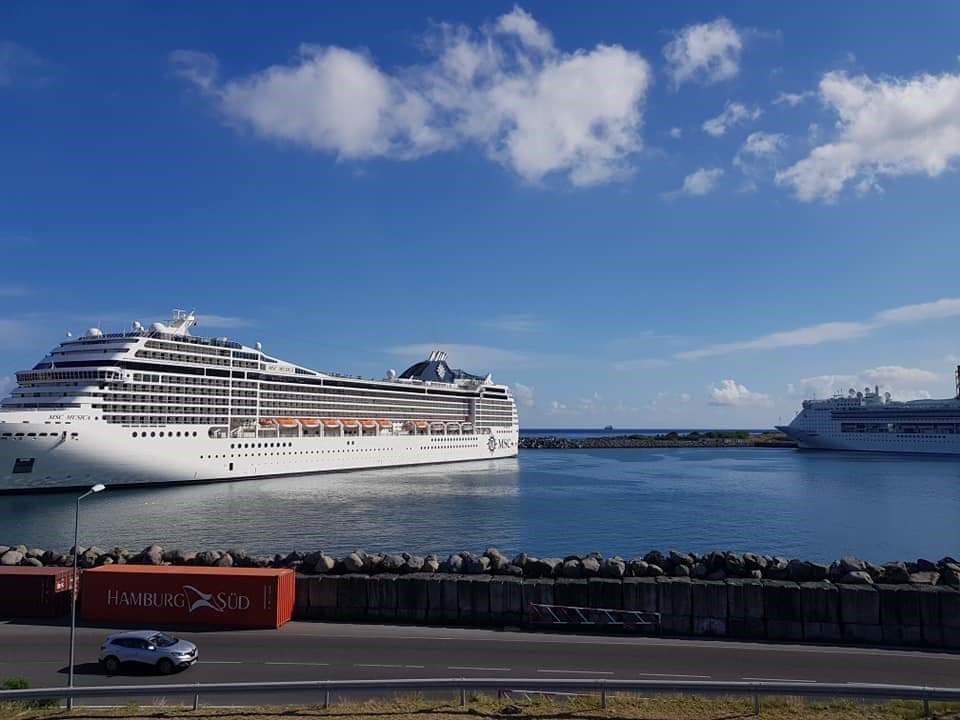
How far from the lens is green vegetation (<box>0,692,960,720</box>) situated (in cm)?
951

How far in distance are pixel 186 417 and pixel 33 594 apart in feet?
137

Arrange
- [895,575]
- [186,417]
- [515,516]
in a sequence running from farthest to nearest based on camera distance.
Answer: [186,417] < [515,516] < [895,575]

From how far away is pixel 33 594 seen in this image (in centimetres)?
1692

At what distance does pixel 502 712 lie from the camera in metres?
9.78

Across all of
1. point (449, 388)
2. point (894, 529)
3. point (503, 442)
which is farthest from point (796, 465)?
point (894, 529)

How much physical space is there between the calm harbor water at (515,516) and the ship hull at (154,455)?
4.69 feet

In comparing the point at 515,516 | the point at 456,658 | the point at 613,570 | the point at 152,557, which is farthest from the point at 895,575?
the point at 515,516

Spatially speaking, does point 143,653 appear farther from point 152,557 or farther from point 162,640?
point 152,557

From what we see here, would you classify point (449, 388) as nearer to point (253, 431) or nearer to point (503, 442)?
point (503, 442)

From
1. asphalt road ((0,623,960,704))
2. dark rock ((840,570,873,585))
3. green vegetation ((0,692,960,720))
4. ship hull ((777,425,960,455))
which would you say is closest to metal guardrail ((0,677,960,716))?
green vegetation ((0,692,960,720))

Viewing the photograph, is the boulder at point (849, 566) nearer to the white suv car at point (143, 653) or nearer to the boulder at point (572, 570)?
the boulder at point (572, 570)

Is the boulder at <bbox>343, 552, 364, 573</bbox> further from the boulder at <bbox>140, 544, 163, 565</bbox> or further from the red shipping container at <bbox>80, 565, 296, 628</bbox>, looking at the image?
the boulder at <bbox>140, 544, 163, 565</bbox>

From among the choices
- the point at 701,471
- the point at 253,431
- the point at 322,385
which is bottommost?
the point at 701,471

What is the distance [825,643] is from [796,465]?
3318 inches
